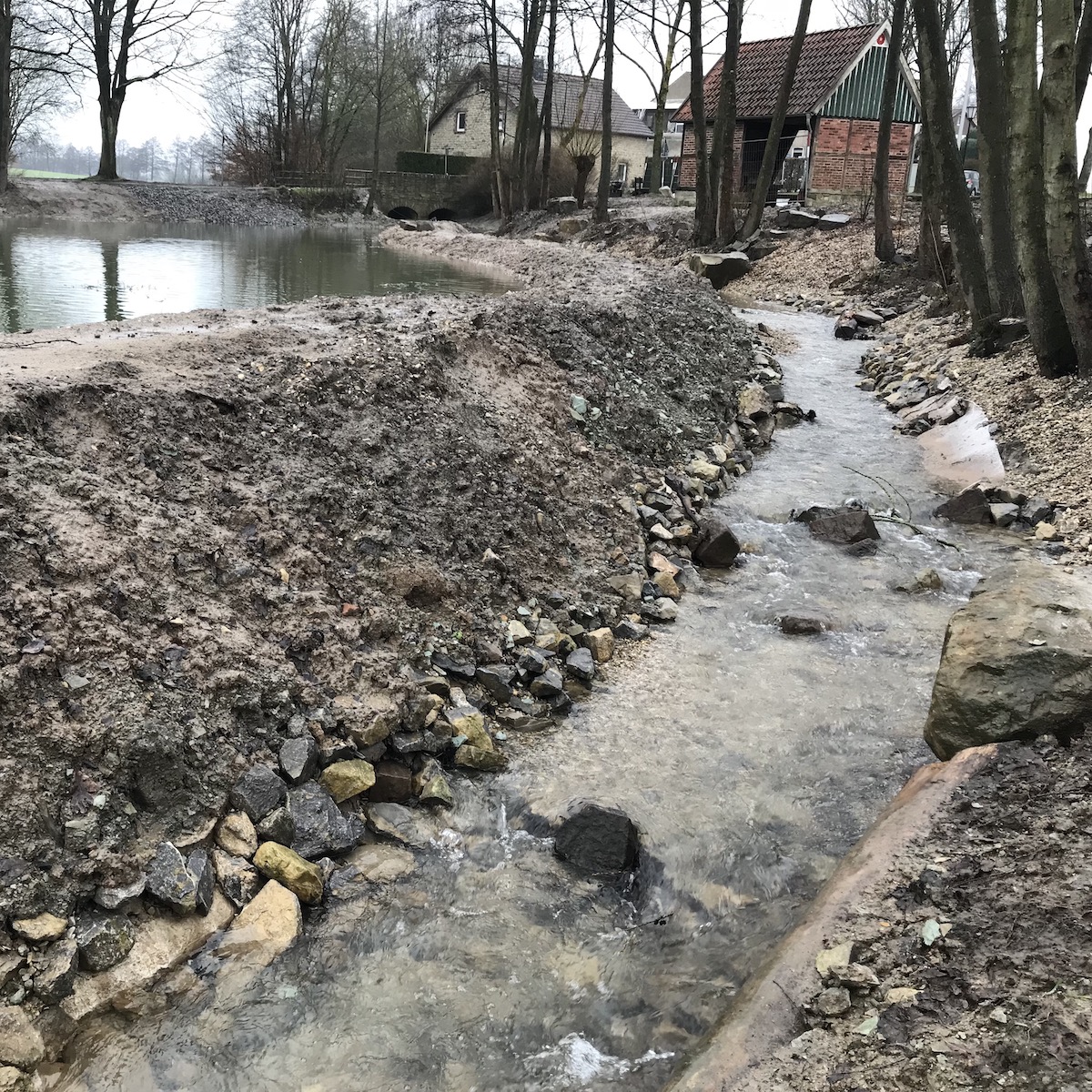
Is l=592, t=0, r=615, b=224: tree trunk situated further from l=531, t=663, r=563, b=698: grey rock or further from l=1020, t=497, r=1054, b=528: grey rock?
l=531, t=663, r=563, b=698: grey rock

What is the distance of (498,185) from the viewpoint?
3428cm

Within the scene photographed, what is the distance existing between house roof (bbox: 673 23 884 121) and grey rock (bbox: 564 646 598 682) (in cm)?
3105

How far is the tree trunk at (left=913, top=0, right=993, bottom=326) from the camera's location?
11.7 m

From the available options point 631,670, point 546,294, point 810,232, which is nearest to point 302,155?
point 810,232

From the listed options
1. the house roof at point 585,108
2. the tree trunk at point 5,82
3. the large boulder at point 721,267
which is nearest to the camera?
the large boulder at point 721,267

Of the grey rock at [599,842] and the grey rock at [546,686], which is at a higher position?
the grey rock at [546,686]

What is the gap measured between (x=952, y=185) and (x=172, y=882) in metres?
12.3

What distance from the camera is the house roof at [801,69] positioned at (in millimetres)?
32312

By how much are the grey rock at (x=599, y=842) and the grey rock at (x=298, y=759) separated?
118cm

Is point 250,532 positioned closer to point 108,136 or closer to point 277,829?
point 277,829

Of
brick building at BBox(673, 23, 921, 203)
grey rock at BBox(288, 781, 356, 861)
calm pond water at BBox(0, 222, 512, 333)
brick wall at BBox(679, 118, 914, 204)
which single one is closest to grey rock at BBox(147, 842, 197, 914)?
grey rock at BBox(288, 781, 356, 861)

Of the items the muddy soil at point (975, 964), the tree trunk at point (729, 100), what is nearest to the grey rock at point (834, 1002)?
the muddy soil at point (975, 964)

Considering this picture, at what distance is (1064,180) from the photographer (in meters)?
8.41

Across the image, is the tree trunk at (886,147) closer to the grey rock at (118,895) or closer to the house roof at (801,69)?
the house roof at (801,69)
